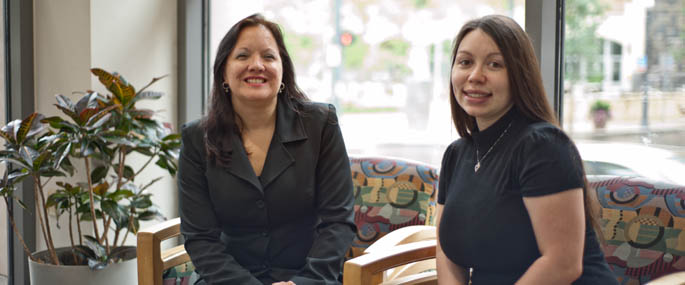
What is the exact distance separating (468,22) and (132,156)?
2181 mm

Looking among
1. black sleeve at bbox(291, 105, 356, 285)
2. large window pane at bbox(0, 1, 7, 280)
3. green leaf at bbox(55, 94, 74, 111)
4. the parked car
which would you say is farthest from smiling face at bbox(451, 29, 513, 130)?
large window pane at bbox(0, 1, 7, 280)

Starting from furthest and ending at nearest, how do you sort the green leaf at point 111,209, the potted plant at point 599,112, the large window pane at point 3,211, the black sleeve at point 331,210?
the large window pane at point 3,211, the green leaf at point 111,209, the potted plant at point 599,112, the black sleeve at point 331,210

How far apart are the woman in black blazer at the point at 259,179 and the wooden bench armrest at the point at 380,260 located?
0.23m

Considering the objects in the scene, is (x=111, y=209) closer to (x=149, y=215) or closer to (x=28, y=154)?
(x=149, y=215)

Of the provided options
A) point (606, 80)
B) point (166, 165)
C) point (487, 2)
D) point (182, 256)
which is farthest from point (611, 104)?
point (487, 2)

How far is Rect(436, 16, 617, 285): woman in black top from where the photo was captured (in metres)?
1.40

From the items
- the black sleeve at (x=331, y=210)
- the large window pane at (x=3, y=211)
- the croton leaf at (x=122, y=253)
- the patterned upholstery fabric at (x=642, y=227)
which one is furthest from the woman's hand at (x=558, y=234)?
the large window pane at (x=3, y=211)

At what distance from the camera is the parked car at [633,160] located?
85.6 inches

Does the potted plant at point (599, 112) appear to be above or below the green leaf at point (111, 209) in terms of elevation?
above

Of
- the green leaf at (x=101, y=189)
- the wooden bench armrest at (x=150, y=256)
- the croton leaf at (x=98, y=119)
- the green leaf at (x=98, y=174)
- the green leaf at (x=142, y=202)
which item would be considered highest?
the croton leaf at (x=98, y=119)

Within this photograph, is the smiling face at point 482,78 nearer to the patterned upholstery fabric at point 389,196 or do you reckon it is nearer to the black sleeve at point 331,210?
the black sleeve at point 331,210

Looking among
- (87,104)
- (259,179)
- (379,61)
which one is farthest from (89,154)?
(379,61)

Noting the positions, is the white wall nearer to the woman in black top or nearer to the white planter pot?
the white planter pot

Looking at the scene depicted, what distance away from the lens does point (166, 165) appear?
288 centimetres
